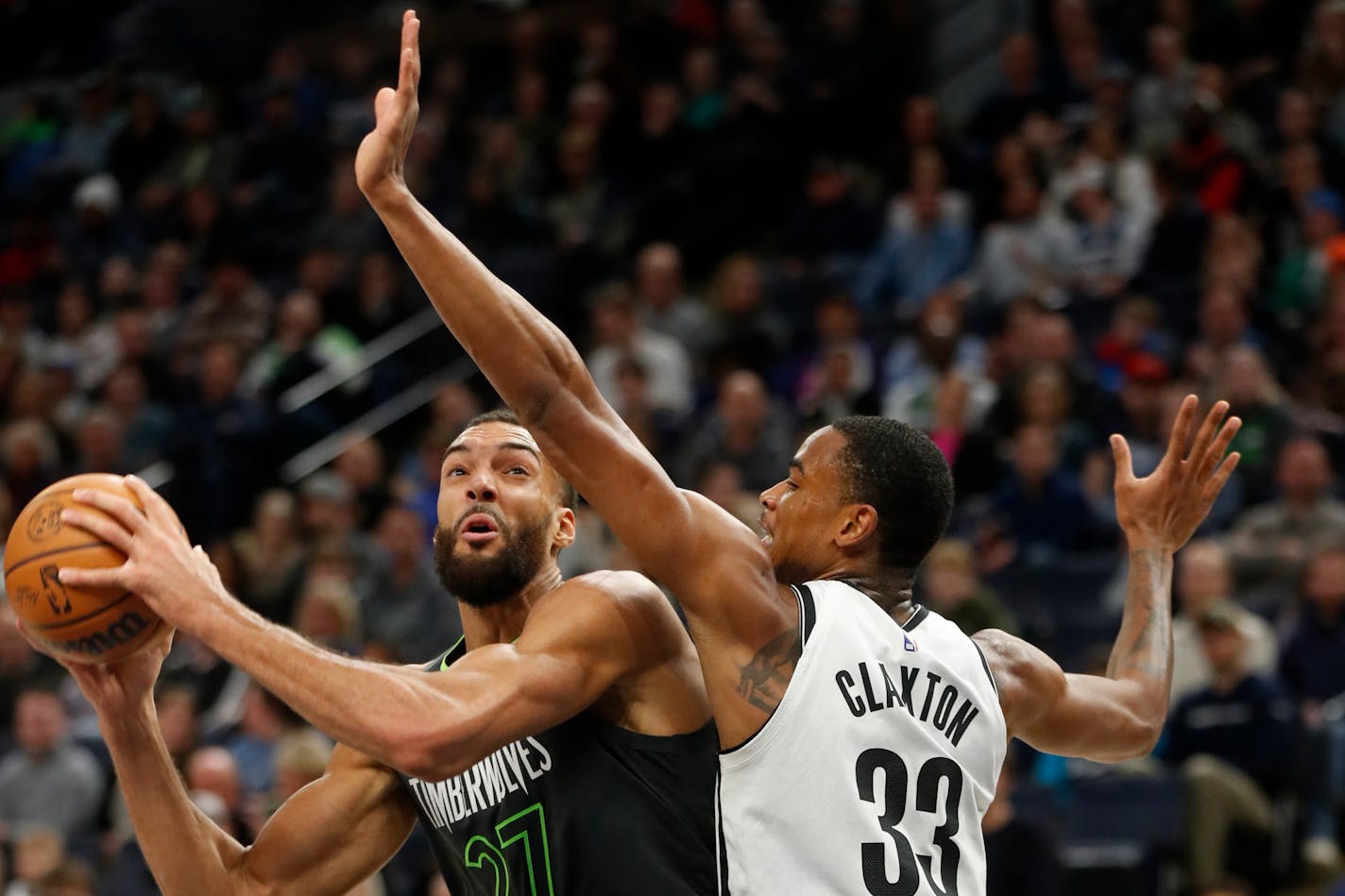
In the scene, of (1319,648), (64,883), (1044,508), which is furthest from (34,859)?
(1319,648)

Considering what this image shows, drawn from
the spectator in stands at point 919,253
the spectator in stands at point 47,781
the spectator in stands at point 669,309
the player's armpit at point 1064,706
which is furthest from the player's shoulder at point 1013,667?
the spectator in stands at point 669,309

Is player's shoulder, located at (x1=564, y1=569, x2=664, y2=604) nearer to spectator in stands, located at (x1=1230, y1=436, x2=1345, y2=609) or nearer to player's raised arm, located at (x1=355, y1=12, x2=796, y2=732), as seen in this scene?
player's raised arm, located at (x1=355, y1=12, x2=796, y2=732)

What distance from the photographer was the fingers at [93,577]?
3836 mm

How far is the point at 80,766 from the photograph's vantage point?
34.6 feet

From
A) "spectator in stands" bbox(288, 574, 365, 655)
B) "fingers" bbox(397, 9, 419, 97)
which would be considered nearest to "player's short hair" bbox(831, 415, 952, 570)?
"fingers" bbox(397, 9, 419, 97)

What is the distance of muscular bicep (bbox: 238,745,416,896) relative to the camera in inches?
183

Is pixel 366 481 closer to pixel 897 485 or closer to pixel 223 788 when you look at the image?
pixel 223 788

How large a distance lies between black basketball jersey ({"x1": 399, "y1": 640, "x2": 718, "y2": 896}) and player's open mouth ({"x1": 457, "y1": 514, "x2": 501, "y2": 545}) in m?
0.53

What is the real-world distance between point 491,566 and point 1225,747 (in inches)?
203

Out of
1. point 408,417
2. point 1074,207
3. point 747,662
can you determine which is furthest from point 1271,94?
point 747,662

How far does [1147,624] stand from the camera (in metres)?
5.00

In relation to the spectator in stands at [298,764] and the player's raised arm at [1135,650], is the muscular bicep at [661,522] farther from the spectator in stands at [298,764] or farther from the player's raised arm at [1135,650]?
→ the spectator in stands at [298,764]

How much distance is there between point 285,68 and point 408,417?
4.96 metres

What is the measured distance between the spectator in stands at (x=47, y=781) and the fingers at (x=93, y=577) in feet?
23.2
